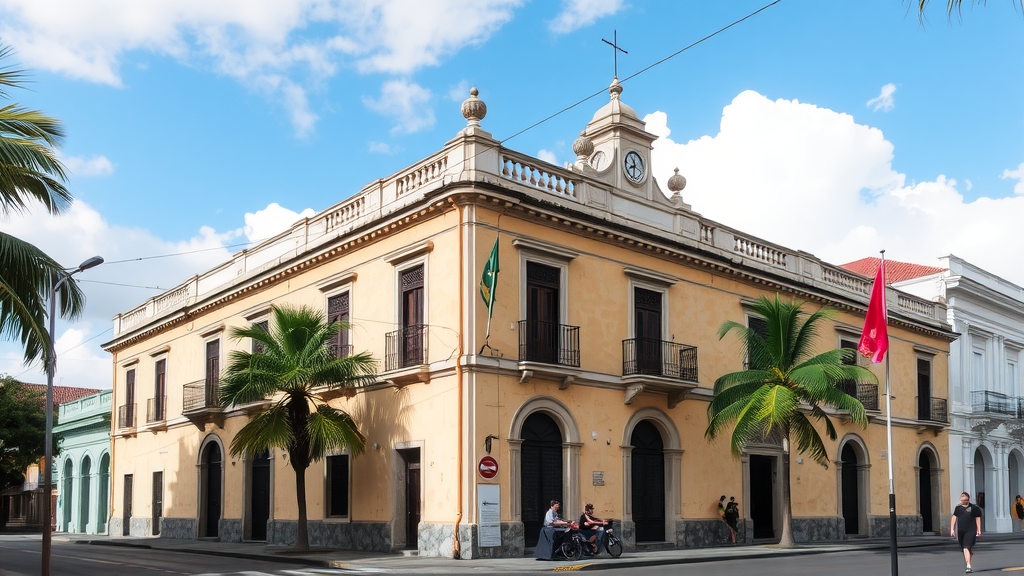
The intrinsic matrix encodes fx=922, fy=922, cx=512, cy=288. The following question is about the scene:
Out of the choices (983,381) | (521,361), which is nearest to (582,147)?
(521,361)

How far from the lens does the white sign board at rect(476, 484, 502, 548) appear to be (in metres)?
18.9

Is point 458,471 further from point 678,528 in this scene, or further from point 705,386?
point 705,386

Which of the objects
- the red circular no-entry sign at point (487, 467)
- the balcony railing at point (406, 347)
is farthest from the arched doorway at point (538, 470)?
the balcony railing at point (406, 347)

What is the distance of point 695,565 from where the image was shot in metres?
18.4

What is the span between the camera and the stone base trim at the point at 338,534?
21438 millimetres

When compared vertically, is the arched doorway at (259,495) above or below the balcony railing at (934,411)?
below

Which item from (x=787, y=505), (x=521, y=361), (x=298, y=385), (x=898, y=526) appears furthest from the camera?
(x=898, y=526)

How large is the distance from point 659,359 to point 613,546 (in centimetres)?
538

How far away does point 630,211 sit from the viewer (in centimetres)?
2420

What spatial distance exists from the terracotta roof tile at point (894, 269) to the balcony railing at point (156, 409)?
89.4 feet

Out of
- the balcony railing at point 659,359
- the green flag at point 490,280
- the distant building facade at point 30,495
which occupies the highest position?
the green flag at point 490,280

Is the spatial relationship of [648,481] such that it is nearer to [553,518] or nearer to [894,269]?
[553,518]

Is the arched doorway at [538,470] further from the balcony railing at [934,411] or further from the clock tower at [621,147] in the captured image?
the balcony railing at [934,411]

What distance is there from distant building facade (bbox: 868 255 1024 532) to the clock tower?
57.6 feet
